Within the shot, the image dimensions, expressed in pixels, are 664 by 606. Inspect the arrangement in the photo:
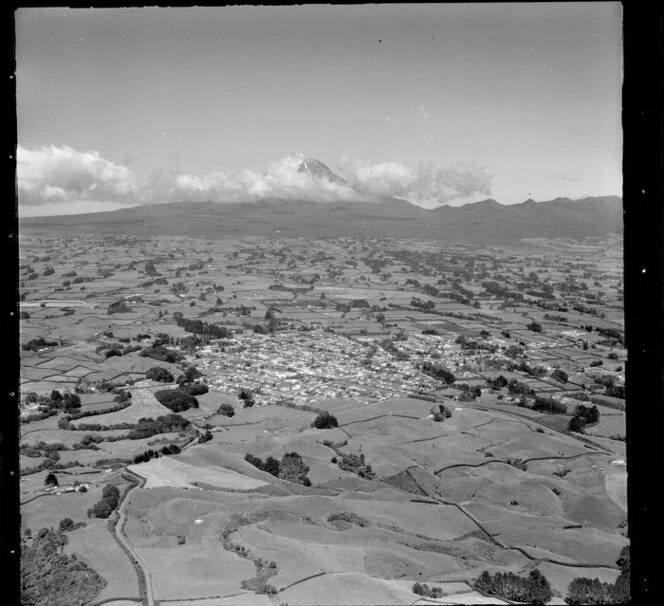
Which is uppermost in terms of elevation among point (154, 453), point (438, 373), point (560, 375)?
point (154, 453)

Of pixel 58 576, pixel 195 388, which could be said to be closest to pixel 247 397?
pixel 195 388

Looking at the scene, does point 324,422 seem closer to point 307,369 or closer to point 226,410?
point 226,410

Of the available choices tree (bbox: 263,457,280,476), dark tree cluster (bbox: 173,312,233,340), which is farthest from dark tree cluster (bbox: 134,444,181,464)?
dark tree cluster (bbox: 173,312,233,340)

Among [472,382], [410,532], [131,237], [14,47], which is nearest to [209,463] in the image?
[410,532]

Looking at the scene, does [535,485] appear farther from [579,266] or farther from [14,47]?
[579,266]

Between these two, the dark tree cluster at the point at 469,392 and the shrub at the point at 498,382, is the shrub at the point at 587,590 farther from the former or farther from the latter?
the shrub at the point at 498,382

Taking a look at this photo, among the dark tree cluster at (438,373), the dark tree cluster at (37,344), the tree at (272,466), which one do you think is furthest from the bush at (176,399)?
the dark tree cluster at (438,373)

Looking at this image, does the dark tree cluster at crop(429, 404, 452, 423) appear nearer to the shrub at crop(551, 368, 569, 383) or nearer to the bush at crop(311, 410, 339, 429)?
the bush at crop(311, 410, 339, 429)
